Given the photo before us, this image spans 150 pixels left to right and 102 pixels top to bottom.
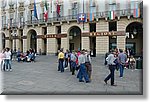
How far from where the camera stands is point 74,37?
3191 cm

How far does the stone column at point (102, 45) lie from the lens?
91.6 feet

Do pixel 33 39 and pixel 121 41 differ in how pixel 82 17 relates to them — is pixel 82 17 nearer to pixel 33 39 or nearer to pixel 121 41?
pixel 121 41

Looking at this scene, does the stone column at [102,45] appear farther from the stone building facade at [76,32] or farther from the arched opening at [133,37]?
the arched opening at [133,37]

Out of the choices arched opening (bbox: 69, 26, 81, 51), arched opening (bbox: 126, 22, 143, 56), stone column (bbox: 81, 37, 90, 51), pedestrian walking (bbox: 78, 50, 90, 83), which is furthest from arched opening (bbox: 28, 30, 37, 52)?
pedestrian walking (bbox: 78, 50, 90, 83)

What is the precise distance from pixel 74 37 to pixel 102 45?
5.64 meters

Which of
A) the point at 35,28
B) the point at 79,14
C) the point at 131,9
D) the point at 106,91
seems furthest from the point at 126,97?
the point at 35,28

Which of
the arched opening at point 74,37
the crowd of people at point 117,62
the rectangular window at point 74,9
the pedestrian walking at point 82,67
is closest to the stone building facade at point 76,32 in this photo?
the arched opening at point 74,37

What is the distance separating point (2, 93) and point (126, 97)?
14.1ft

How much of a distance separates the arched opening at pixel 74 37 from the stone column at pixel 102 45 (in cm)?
355

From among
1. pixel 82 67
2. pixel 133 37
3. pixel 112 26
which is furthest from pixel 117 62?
pixel 133 37

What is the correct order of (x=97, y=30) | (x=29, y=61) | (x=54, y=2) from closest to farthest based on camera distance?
(x=29, y=61) < (x=97, y=30) < (x=54, y=2)

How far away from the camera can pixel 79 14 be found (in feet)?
94.7

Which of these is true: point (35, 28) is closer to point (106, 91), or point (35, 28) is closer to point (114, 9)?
point (114, 9)

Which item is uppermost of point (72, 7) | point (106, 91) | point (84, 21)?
point (72, 7)
